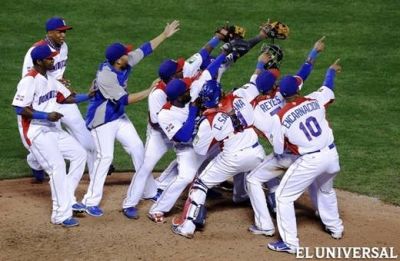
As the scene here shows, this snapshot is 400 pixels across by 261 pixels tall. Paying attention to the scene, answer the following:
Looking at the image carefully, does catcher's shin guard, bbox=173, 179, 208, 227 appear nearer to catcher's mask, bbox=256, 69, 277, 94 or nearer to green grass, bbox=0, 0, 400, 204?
catcher's mask, bbox=256, 69, 277, 94

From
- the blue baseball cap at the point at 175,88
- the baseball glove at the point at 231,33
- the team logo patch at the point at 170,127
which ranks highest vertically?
the baseball glove at the point at 231,33

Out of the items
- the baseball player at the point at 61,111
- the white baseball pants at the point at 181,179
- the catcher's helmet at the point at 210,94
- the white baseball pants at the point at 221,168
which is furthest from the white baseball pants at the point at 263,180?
the baseball player at the point at 61,111

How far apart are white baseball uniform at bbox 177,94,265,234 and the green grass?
2.25 meters

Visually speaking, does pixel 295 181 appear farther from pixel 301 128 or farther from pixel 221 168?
pixel 221 168

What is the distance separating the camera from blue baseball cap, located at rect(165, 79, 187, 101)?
1048 centimetres

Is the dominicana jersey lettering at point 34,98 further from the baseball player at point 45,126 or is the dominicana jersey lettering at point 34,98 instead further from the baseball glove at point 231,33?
the baseball glove at point 231,33

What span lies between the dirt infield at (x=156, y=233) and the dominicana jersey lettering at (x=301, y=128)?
3.53ft

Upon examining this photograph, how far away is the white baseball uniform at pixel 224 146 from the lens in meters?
10.2

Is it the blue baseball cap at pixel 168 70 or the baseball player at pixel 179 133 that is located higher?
the blue baseball cap at pixel 168 70

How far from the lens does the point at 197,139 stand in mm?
10250

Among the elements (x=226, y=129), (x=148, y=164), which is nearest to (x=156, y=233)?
(x=148, y=164)

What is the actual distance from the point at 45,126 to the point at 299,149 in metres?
2.83

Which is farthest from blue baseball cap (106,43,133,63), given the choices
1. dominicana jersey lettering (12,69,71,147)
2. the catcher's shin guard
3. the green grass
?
the green grass

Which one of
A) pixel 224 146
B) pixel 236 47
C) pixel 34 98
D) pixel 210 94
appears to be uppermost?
pixel 236 47
